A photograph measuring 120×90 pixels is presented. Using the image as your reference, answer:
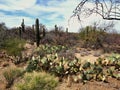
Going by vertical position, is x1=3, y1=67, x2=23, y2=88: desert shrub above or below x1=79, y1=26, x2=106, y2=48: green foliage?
below

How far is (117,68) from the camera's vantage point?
48.1 ft

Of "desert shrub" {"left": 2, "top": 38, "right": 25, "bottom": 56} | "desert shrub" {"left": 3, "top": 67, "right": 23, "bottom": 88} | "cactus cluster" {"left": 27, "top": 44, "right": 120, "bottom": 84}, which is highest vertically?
"desert shrub" {"left": 2, "top": 38, "right": 25, "bottom": 56}

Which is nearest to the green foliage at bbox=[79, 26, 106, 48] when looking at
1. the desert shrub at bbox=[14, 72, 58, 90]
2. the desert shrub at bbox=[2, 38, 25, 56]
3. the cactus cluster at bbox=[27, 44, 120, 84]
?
the desert shrub at bbox=[2, 38, 25, 56]

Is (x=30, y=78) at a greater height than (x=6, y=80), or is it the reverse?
(x=30, y=78)

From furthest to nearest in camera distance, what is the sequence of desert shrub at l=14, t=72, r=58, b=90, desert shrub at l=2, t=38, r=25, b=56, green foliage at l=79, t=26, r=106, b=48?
green foliage at l=79, t=26, r=106, b=48
desert shrub at l=2, t=38, r=25, b=56
desert shrub at l=14, t=72, r=58, b=90

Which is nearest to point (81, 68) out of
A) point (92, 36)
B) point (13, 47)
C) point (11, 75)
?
point (11, 75)

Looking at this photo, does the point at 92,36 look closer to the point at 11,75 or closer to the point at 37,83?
the point at 11,75

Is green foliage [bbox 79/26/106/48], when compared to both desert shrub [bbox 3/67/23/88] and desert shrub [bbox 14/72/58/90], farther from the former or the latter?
desert shrub [bbox 14/72/58/90]

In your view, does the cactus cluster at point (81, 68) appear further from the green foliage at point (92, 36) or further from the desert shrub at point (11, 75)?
the green foliage at point (92, 36)

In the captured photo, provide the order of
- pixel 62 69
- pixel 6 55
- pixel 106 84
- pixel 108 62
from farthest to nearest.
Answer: pixel 6 55 < pixel 108 62 < pixel 62 69 < pixel 106 84

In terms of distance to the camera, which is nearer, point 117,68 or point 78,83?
point 78,83

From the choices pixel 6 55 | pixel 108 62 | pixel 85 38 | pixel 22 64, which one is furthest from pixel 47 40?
pixel 108 62

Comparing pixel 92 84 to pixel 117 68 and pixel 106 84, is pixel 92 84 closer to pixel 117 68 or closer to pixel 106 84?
pixel 106 84

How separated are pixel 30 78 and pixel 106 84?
12.5ft
